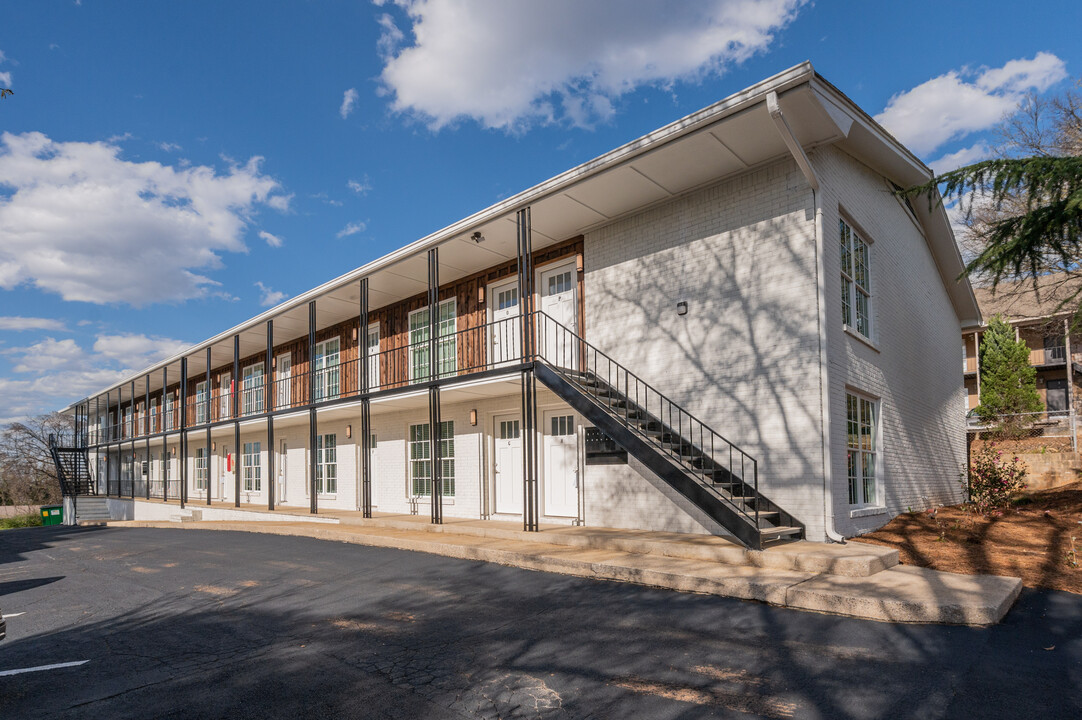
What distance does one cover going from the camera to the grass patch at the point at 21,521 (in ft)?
107

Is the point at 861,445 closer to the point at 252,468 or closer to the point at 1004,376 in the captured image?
the point at 252,468

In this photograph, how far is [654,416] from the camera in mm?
11414

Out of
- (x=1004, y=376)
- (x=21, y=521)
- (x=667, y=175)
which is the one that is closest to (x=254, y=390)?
(x=667, y=175)

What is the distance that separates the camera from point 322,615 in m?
6.96

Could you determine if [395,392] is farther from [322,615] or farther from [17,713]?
[17,713]

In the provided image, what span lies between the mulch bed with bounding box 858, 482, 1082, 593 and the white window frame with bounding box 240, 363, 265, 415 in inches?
788

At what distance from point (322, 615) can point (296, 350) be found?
54.3ft

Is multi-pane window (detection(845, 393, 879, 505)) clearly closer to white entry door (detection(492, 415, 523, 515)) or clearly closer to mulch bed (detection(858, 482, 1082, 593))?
mulch bed (detection(858, 482, 1082, 593))

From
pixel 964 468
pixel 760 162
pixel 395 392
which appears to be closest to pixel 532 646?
pixel 760 162

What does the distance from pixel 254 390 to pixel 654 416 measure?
1710 cm

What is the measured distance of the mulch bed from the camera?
7.48 meters

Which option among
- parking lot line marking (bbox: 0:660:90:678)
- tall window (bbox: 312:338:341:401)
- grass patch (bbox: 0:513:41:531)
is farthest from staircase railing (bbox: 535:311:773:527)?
grass patch (bbox: 0:513:41:531)

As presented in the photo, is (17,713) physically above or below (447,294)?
below

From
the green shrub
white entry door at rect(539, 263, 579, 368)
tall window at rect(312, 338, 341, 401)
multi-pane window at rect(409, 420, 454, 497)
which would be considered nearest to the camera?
the green shrub
